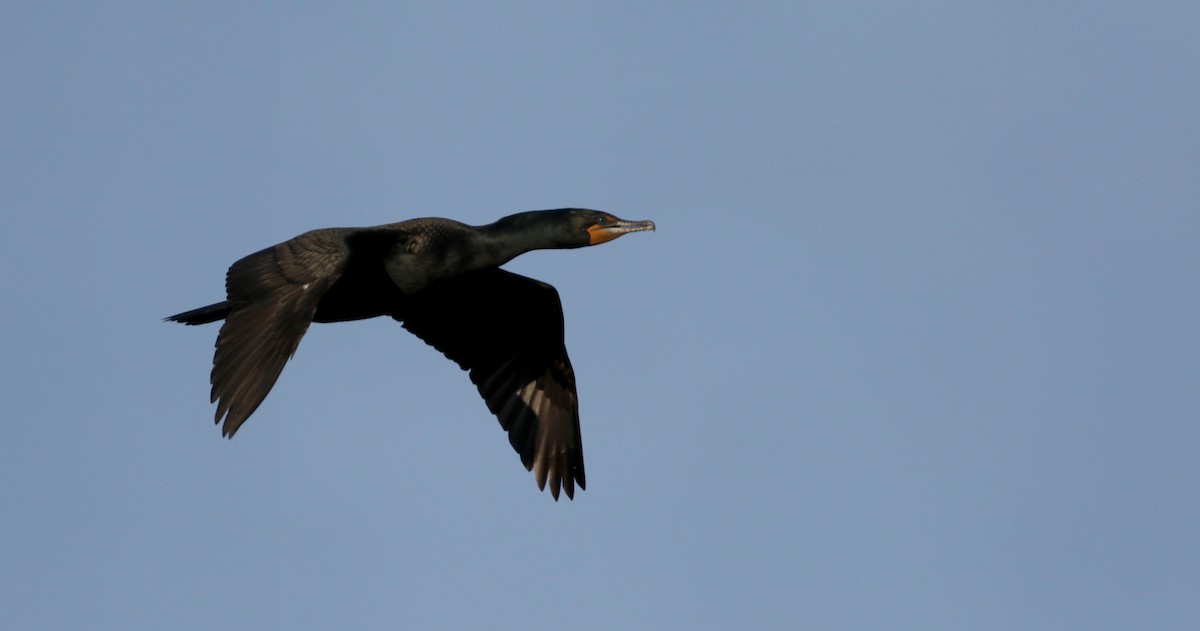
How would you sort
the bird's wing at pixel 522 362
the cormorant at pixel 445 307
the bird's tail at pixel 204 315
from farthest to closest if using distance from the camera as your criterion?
the bird's wing at pixel 522 362
the bird's tail at pixel 204 315
the cormorant at pixel 445 307

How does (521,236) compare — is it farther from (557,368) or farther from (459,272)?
(557,368)

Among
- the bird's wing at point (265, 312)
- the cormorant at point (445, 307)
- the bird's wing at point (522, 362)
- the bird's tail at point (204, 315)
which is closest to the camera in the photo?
the bird's wing at point (265, 312)

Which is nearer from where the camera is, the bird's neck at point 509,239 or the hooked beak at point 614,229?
the bird's neck at point 509,239

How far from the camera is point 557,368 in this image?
655 inches

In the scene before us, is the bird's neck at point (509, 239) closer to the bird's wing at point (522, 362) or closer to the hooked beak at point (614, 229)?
the hooked beak at point (614, 229)

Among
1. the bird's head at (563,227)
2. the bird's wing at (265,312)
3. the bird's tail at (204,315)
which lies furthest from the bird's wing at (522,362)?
the bird's wing at (265,312)

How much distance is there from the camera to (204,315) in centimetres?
1421

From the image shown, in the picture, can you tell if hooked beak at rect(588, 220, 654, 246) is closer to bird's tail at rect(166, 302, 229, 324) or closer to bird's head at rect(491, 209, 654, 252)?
bird's head at rect(491, 209, 654, 252)

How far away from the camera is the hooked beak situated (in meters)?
14.5

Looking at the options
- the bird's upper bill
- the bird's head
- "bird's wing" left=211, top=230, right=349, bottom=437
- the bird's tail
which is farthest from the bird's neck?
the bird's tail

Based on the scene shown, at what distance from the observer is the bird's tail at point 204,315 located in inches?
557

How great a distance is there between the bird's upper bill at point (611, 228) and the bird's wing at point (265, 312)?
2.50 meters

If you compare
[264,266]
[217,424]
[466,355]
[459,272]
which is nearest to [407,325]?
[466,355]

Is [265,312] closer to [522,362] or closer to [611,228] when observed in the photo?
[611,228]
